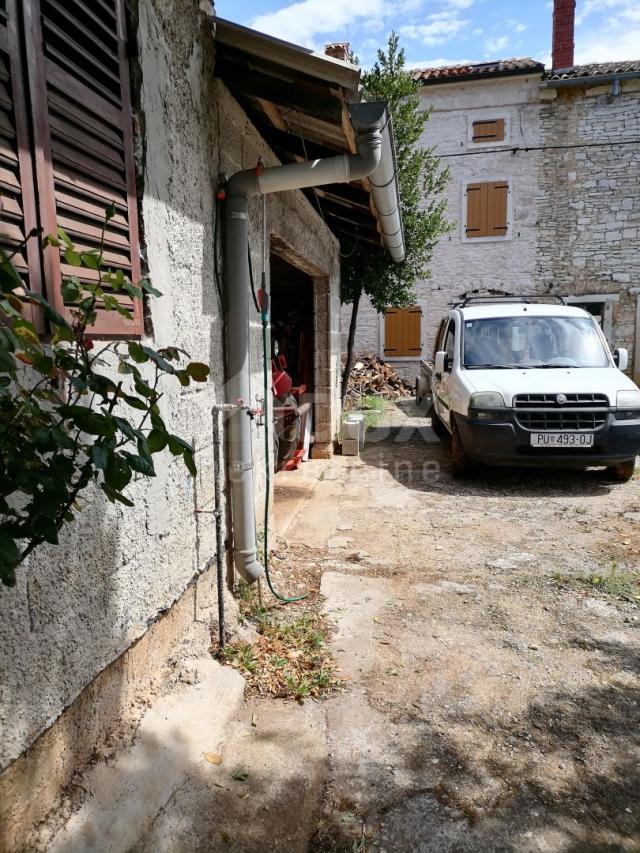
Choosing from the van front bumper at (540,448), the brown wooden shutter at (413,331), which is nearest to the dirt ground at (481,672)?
the van front bumper at (540,448)

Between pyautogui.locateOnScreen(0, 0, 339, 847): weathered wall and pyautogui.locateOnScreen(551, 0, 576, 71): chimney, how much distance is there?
54.0 ft

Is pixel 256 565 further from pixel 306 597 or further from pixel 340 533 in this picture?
pixel 340 533

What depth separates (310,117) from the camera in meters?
3.18

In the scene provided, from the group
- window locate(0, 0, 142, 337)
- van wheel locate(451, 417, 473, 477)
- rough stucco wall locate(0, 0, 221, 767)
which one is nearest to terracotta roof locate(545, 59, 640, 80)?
van wheel locate(451, 417, 473, 477)

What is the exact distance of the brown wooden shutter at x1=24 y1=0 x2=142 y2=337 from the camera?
1.65 metres

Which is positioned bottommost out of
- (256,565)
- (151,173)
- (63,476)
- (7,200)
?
(256,565)

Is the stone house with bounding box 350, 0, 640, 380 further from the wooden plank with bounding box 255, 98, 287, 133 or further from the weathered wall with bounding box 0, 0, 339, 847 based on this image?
the weathered wall with bounding box 0, 0, 339, 847

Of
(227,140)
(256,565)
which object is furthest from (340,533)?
(227,140)

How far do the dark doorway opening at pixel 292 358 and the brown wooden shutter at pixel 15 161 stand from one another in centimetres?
465

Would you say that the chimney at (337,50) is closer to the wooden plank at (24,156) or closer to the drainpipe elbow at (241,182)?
the drainpipe elbow at (241,182)

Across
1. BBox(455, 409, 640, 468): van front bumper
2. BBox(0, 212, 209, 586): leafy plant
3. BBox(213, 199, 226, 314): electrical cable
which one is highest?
BBox(213, 199, 226, 314): electrical cable

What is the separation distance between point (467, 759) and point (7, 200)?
250cm

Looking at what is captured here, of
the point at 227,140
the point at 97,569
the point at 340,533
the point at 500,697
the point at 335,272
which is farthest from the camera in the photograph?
the point at 335,272

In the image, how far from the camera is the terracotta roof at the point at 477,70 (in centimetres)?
1520
